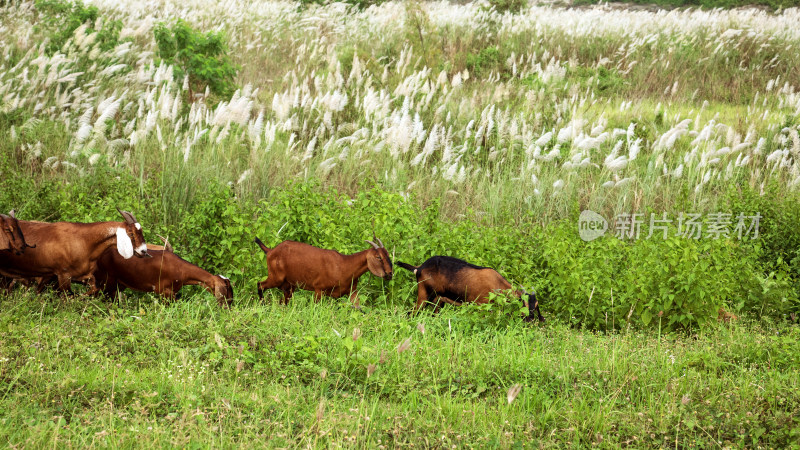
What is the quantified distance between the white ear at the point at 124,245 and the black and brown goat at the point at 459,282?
185 cm

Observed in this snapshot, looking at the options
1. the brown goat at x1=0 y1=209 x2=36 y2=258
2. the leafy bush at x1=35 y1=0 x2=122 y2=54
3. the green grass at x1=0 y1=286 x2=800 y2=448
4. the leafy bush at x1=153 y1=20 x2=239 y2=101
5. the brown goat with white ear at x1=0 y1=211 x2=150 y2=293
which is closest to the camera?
the green grass at x1=0 y1=286 x2=800 y2=448

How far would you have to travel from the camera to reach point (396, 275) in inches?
221

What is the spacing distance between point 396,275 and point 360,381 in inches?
62.5

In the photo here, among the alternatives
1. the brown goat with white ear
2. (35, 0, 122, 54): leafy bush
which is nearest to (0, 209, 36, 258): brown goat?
the brown goat with white ear

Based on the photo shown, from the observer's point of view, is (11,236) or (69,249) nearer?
(11,236)

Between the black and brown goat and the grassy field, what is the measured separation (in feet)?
0.43

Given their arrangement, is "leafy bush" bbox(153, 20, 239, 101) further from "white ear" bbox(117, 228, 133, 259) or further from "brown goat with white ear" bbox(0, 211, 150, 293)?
"white ear" bbox(117, 228, 133, 259)

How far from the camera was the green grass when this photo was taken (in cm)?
337

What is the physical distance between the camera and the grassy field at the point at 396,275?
3586mm

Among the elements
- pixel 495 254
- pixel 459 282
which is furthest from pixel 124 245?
pixel 495 254

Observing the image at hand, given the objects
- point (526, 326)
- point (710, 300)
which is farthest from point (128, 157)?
point (710, 300)

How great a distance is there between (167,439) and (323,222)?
2842 millimetres

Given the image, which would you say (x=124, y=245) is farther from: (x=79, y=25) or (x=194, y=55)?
(x=79, y=25)

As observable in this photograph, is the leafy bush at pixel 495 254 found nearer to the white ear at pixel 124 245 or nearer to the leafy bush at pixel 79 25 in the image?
the white ear at pixel 124 245
